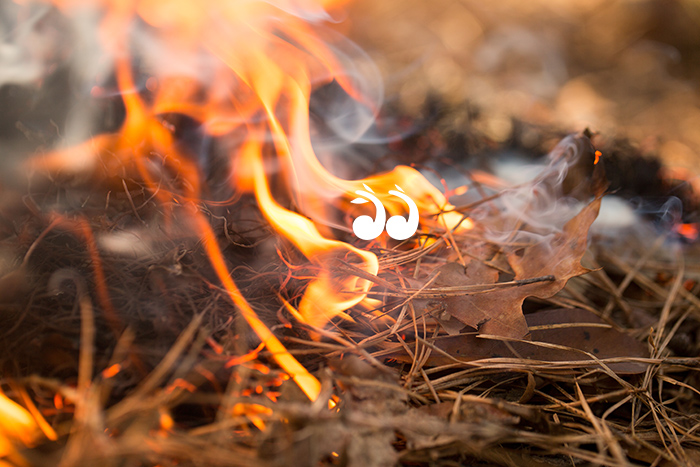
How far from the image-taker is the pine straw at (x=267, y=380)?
87 centimetres

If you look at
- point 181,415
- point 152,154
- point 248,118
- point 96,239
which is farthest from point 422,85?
point 181,415

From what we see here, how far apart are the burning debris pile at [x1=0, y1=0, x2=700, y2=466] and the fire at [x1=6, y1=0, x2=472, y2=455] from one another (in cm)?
1

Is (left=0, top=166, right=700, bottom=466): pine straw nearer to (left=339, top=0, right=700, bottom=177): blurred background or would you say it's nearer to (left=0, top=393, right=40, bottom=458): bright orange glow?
(left=0, top=393, right=40, bottom=458): bright orange glow

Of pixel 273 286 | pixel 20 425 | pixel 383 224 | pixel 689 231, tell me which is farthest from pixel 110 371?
pixel 689 231

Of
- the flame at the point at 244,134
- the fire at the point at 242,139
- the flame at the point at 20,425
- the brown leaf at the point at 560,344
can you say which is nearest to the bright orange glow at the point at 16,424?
the flame at the point at 20,425

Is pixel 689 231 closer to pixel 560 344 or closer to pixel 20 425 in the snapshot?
pixel 560 344

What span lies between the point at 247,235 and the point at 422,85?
2.50 metres

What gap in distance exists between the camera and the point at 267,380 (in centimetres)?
108

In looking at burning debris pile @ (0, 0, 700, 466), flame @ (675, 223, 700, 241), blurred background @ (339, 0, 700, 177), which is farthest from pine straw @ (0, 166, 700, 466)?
blurred background @ (339, 0, 700, 177)

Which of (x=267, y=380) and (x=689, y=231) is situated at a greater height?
(x=267, y=380)

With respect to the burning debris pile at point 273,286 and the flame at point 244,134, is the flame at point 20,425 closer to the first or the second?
the burning debris pile at point 273,286

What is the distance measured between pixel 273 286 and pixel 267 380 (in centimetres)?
36

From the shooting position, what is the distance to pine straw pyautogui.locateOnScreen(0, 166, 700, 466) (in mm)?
870

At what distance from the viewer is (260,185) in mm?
1746
